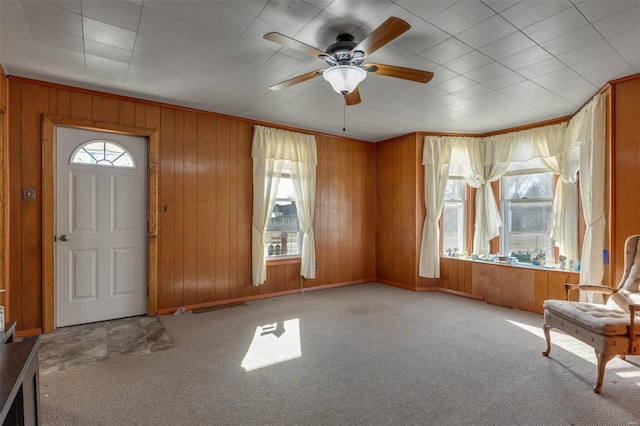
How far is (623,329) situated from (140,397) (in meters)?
3.42

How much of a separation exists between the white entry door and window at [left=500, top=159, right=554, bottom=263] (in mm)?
5183

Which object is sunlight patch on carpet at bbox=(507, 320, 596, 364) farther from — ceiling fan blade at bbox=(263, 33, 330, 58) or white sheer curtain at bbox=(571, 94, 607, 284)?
ceiling fan blade at bbox=(263, 33, 330, 58)

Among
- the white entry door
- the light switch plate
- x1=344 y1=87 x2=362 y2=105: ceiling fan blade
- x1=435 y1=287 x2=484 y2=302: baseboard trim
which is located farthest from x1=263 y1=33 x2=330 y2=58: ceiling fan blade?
x1=435 y1=287 x2=484 y2=302: baseboard trim

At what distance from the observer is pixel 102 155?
12.4 feet

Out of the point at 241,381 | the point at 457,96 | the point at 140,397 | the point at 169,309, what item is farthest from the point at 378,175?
the point at 140,397

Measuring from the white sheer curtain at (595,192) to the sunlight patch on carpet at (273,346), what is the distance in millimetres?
3231

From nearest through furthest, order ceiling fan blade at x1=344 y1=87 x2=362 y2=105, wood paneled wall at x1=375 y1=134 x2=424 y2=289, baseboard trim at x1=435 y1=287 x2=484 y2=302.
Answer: ceiling fan blade at x1=344 y1=87 x2=362 y2=105 → baseboard trim at x1=435 y1=287 x2=484 y2=302 → wood paneled wall at x1=375 y1=134 x2=424 y2=289

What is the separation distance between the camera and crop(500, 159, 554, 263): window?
15.3 ft

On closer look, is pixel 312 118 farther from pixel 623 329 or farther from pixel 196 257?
pixel 623 329

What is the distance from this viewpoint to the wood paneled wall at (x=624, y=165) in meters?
3.11

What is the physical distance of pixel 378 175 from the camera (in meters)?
6.09

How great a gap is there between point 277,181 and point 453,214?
303cm

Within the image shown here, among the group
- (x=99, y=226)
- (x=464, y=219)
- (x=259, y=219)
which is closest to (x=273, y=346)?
(x=259, y=219)

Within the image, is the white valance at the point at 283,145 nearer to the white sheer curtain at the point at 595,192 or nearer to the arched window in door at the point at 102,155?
the arched window in door at the point at 102,155
